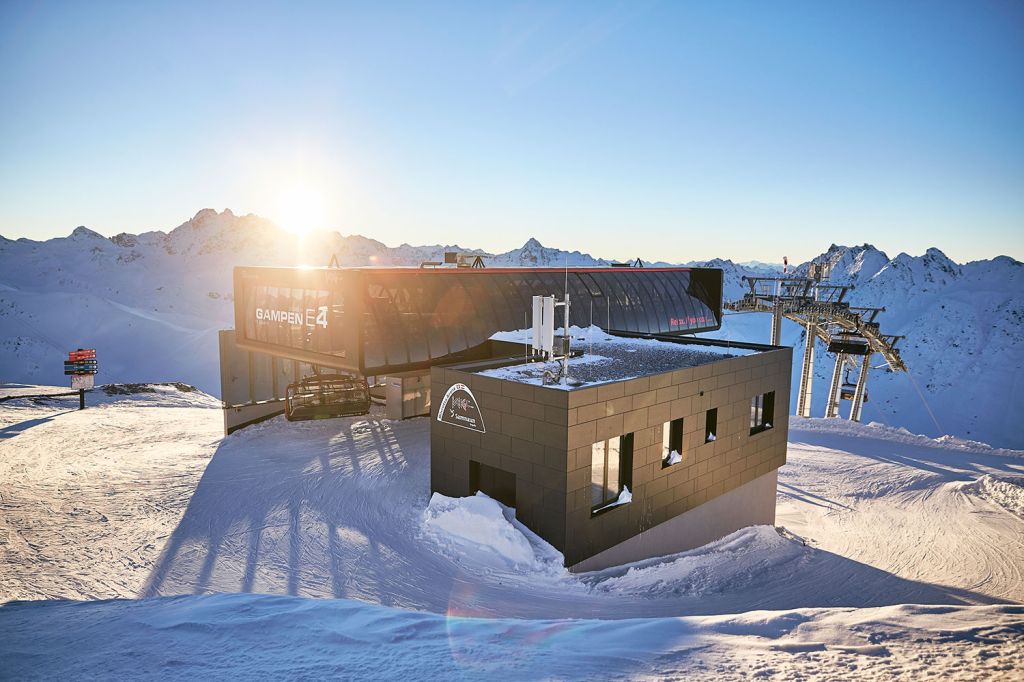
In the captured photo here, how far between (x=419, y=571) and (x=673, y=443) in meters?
7.89

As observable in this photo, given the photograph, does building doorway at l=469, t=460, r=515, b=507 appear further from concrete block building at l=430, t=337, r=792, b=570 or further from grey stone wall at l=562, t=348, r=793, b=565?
grey stone wall at l=562, t=348, r=793, b=565

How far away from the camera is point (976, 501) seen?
881 inches

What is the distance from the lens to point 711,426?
59.9ft

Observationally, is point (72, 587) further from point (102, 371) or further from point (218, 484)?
point (102, 371)

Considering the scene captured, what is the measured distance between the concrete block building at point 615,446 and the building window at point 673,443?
0.10ft

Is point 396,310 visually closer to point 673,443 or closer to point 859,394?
point 673,443

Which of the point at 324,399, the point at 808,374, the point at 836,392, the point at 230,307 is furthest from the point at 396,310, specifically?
the point at 230,307

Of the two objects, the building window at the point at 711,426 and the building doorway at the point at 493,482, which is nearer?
the building doorway at the point at 493,482

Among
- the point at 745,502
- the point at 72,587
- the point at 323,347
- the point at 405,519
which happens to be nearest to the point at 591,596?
the point at 405,519

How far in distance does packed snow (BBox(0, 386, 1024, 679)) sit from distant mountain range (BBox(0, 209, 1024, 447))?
1802 cm

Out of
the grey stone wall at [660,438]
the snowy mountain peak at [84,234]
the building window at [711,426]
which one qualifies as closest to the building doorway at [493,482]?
the grey stone wall at [660,438]

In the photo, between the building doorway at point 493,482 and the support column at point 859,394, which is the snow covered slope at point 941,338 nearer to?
the support column at point 859,394

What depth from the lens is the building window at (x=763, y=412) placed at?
820 inches

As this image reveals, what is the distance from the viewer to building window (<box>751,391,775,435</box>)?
20.8 metres
